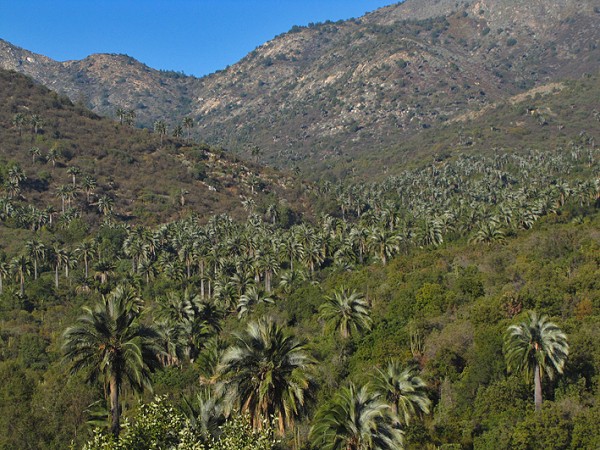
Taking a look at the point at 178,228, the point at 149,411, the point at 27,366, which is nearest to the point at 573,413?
the point at 149,411

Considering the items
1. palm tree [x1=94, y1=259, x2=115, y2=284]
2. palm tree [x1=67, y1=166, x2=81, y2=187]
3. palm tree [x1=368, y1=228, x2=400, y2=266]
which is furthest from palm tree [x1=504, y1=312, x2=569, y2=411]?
palm tree [x1=67, y1=166, x2=81, y2=187]

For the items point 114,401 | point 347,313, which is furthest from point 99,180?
point 114,401

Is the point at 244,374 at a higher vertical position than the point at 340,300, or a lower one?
lower

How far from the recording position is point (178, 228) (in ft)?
452

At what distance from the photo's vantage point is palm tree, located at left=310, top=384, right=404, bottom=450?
24.8m

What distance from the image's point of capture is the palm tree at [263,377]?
24.8 m

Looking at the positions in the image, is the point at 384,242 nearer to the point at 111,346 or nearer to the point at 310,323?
the point at 310,323

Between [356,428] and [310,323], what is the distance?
4791 cm

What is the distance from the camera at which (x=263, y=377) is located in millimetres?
25000

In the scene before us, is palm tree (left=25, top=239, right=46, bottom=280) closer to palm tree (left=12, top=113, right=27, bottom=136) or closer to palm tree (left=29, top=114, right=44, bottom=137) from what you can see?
palm tree (left=12, top=113, right=27, bottom=136)

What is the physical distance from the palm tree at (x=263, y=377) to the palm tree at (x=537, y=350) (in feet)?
66.7

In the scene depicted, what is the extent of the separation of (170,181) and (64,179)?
31.3 meters

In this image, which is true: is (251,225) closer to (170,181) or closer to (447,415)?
(170,181)

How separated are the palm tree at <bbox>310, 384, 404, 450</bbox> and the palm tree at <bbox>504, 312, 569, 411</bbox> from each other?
57.0 ft
